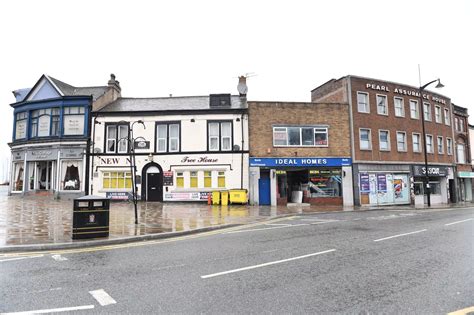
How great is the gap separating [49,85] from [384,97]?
28.6 meters

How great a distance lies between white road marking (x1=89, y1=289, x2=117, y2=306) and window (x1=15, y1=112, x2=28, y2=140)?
26.5m

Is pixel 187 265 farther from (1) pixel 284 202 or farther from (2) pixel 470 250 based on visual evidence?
(1) pixel 284 202

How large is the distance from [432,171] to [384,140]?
21.7 feet

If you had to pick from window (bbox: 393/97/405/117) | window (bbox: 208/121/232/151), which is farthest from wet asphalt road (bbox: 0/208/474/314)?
window (bbox: 393/97/405/117)

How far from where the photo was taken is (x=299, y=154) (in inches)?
947

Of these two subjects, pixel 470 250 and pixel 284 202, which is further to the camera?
pixel 284 202

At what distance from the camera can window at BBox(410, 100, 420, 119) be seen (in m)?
29.0

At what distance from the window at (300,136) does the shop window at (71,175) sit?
51.0ft

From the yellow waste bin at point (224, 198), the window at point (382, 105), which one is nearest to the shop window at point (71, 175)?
the yellow waste bin at point (224, 198)

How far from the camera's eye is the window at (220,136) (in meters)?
24.1

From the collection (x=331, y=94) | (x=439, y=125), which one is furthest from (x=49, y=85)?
(x=439, y=125)

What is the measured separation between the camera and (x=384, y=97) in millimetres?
27406

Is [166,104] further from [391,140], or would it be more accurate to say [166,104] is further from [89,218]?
[391,140]

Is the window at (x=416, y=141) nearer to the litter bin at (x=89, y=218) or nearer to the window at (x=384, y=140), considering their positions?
the window at (x=384, y=140)
